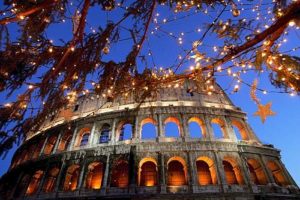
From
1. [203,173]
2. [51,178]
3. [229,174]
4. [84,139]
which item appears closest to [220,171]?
[203,173]

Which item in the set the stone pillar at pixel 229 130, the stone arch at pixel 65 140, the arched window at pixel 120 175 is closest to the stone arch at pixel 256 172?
the stone pillar at pixel 229 130

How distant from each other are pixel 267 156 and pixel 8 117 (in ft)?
55.5

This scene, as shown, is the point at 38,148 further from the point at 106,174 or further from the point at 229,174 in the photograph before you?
the point at 229,174

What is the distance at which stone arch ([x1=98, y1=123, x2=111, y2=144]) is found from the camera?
55.8 feet

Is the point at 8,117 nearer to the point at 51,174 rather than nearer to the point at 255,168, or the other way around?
the point at 51,174

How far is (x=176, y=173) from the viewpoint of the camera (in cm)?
1466

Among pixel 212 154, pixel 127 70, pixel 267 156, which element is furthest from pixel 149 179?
pixel 127 70

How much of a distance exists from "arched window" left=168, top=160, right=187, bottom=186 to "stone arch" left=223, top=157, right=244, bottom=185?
2.99 metres

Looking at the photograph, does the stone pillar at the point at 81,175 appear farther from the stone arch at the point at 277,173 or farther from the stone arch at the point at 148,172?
the stone arch at the point at 277,173

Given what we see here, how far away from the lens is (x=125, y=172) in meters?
14.9

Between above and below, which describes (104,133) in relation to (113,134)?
above

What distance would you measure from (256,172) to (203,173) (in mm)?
3957

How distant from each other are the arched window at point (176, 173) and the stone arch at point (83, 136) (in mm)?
7650

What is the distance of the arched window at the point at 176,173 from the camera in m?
14.2
